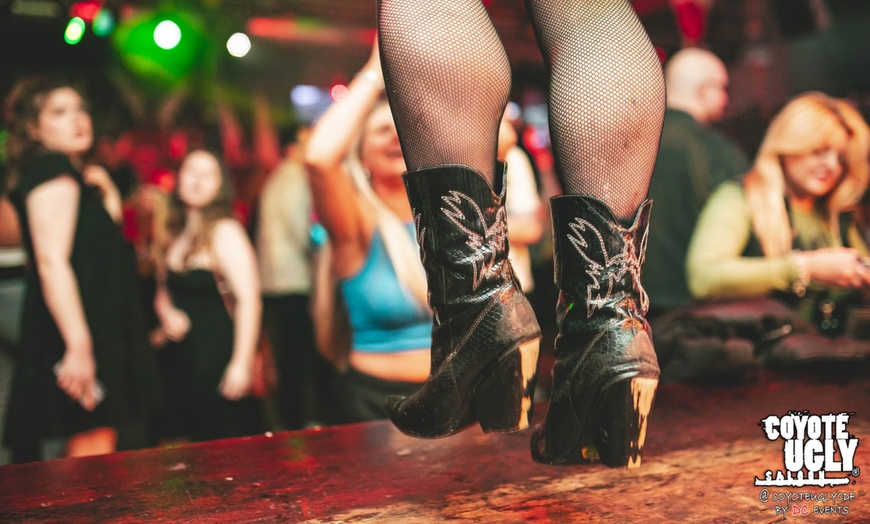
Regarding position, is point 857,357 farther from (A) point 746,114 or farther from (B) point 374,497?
(A) point 746,114

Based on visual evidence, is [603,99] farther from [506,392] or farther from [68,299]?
[68,299]

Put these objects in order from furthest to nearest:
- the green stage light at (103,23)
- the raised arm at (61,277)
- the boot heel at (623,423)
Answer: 1. the green stage light at (103,23)
2. the raised arm at (61,277)
3. the boot heel at (623,423)

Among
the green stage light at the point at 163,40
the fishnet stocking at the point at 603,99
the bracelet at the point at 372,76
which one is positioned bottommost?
the fishnet stocking at the point at 603,99

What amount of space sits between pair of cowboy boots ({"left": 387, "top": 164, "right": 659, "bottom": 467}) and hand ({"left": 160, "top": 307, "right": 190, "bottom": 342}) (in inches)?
90.7

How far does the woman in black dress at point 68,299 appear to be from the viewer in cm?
231

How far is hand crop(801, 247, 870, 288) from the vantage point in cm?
214

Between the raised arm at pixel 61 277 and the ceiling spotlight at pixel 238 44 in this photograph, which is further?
the ceiling spotlight at pixel 238 44

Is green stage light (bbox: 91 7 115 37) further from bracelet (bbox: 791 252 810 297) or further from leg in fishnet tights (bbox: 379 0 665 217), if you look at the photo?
leg in fishnet tights (bbox: 379 0 665 217)

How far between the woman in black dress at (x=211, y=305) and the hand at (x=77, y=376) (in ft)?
2.20

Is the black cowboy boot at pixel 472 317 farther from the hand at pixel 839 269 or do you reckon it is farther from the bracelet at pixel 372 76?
the hand at pixel 839 269

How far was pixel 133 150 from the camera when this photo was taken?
6.76 m

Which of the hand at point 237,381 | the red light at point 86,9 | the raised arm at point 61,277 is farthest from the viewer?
the red light at point 86,9

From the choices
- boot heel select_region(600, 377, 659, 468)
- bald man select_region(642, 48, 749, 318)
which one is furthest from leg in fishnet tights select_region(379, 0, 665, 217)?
bald man select_region(642, 48, 749, 318)

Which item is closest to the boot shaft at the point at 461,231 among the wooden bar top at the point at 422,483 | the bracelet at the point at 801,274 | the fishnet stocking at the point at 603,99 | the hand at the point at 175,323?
the fishnet stocking at the point at 603,99
